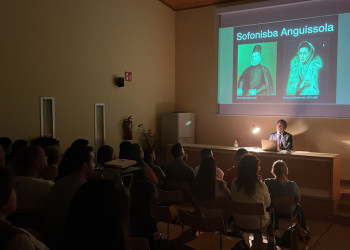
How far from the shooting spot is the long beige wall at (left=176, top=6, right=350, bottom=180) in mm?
7117

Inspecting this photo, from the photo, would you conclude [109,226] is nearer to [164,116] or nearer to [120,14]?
[120,14]

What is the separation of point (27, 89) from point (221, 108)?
4119mm

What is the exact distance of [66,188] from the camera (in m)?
2.24

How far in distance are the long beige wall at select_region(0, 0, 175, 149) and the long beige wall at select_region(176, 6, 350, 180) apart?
323 millimetres

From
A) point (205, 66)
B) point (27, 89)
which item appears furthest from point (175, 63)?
point (27, 89)

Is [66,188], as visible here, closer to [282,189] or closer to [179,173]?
[179,173]

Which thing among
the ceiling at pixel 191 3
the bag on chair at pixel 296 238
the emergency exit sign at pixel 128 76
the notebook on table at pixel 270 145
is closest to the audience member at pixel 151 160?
the bag on chair at pixel 296 238

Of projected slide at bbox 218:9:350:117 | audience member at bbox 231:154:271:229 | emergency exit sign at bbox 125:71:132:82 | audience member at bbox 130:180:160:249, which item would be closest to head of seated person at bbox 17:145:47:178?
audience member at bbox 130:180:160:249

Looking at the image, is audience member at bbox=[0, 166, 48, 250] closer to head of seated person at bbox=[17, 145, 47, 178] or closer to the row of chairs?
head of seated person at bbox=[17, 145, 47, 178]

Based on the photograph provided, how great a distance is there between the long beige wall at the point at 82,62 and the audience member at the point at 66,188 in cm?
234

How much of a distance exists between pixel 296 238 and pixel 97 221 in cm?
312

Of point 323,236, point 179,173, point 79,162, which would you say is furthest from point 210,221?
point 323,236

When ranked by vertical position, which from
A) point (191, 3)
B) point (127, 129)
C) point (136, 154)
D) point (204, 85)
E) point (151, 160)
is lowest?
point (151, 160)

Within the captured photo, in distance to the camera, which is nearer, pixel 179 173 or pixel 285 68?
pixel 179 173
